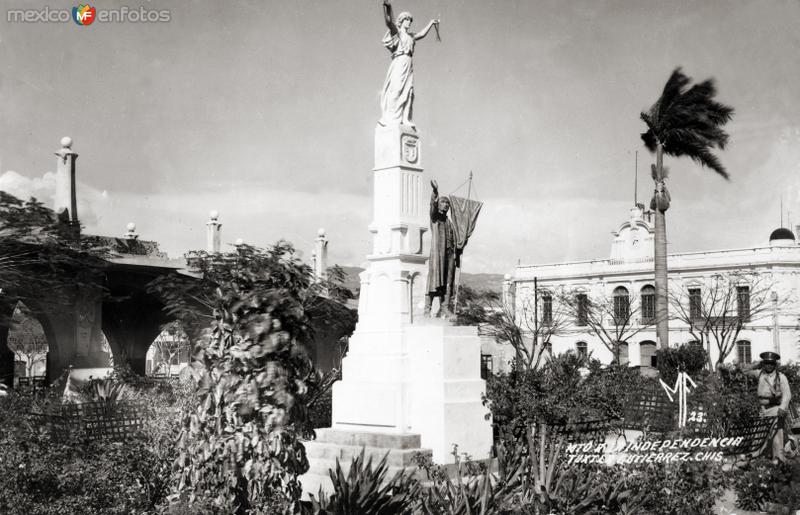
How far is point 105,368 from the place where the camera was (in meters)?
21.2

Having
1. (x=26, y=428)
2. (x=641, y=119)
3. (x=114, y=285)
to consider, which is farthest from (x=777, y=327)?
(x=26, y=428)

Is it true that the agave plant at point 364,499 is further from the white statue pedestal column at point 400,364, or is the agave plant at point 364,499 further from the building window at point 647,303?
the building window at point 647,303

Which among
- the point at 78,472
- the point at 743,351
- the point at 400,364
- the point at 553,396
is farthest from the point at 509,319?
the point at 78,472

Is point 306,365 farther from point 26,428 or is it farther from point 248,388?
point 26,428

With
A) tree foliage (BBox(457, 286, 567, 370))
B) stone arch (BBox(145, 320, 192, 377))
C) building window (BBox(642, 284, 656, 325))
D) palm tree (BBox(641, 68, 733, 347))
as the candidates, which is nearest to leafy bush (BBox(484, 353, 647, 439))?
palm tree (BBox(641, 68, 733, 347))

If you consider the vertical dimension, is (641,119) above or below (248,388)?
above

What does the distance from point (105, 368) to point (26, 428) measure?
1319 cm

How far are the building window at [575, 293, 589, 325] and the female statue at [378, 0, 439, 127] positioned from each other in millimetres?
39623

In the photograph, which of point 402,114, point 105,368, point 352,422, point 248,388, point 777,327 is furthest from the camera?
point 777,327

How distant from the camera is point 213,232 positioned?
2553 centimetres

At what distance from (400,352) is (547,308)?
42.2 m

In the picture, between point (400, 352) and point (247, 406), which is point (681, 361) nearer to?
point (400, 352)

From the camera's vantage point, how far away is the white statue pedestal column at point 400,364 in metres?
9.96

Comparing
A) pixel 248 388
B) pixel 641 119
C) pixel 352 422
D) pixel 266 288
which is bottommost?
pixel 352 422
